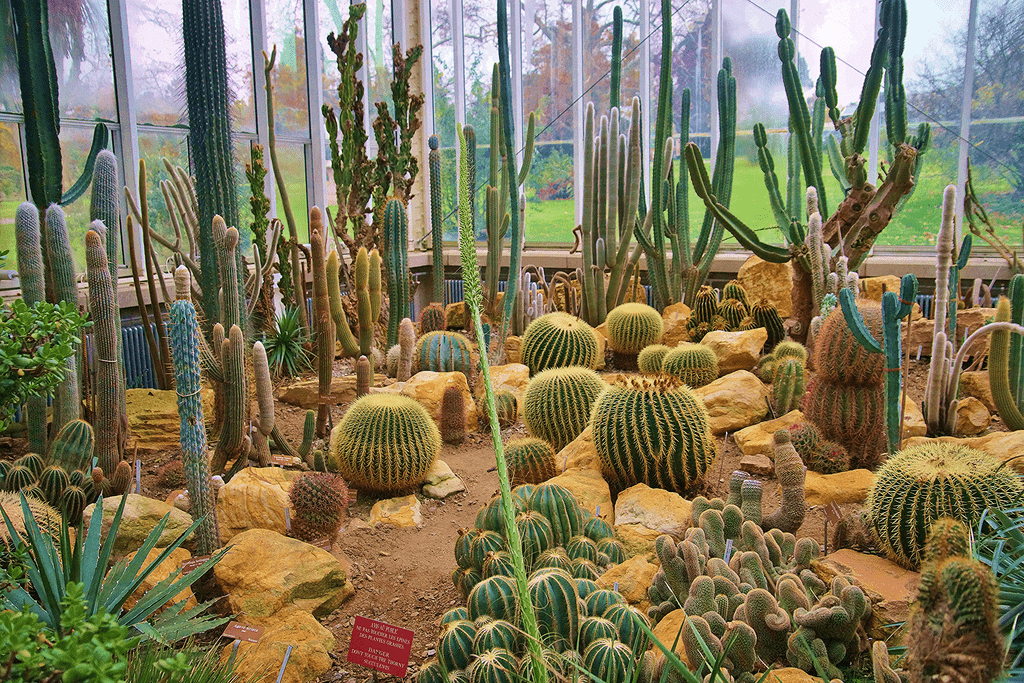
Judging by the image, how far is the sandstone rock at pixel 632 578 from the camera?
2.28m

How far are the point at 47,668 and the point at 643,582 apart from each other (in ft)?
5.67

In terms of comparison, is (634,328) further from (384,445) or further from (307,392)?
(384,445)

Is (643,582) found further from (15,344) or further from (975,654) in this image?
(15,344)

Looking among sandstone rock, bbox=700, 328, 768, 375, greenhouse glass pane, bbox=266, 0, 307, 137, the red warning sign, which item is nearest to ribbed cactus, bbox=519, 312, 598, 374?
sandstone rock, bbox=700, 328, 768, 375

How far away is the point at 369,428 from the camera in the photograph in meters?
3.48

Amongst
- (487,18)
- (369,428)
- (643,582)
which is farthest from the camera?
(487,18)

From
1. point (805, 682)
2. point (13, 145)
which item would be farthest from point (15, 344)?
point (13, 145)

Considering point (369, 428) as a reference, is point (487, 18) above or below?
above

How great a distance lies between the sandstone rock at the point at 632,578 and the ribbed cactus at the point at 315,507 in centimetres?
115

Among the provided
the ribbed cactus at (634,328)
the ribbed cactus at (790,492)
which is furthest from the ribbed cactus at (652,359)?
the ribbed cactus at (790,492)

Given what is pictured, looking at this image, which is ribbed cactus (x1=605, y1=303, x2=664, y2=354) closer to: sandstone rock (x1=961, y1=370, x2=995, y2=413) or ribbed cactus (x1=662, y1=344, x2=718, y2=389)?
ribbed cactus (x1=662, y1=344, x2=718, y2=389)

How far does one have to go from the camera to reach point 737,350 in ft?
16.8

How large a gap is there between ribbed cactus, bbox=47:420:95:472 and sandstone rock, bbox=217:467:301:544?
2.18ft

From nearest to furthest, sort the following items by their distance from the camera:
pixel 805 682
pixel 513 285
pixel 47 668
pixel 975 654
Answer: pixel 975 654, pixel 47 668, pixel 805 682, pixel 513 285
